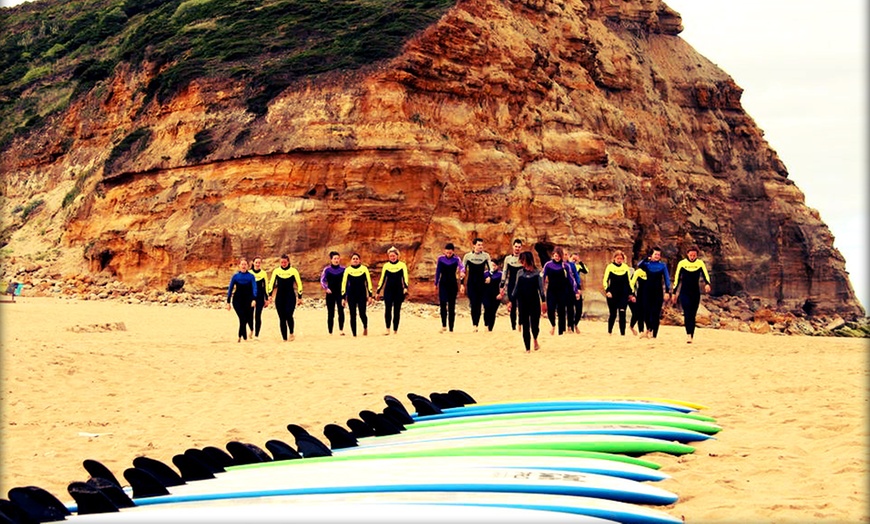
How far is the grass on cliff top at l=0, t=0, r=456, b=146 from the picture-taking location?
38.8 m

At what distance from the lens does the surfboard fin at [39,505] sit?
557 centimetres

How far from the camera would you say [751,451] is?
289 inches

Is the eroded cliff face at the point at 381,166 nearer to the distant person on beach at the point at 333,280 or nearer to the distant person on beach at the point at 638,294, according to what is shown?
the distant person on beach at the point at 333,280

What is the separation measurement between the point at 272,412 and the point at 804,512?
20.4ft

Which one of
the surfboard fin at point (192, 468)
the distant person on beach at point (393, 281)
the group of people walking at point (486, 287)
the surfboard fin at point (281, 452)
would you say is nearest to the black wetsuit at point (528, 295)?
the group of people walking at point (486, 287)

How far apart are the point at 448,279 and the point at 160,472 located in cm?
1356

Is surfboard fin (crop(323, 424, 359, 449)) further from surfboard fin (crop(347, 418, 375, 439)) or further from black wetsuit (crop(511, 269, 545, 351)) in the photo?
black wetsuit (crop(511, 269, 545, 351))

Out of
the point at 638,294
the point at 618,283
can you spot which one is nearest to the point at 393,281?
the point at 618,283

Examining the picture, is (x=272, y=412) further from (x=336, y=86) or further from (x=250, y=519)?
(x=336, y=86)

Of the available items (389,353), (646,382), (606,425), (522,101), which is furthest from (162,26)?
(606,425)

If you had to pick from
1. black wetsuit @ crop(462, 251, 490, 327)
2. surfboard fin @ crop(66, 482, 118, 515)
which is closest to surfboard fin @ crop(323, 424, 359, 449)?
surfboard fin @ crop(66, 482, 118, 515)

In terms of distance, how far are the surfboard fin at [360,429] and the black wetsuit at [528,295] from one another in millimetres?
7493

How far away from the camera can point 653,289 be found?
735 inches

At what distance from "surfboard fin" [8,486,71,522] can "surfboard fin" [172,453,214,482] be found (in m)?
1.14
